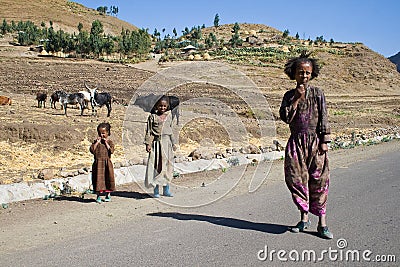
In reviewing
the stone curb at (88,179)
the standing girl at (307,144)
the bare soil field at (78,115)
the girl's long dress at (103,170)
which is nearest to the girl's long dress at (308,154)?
the standing girl at (307,144)

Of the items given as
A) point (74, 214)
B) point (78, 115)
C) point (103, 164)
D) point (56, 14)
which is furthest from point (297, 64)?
point (56, 14)

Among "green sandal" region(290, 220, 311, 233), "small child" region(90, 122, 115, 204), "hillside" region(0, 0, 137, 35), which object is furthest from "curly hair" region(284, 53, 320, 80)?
"hillside" region(0, 0, 137, 35)

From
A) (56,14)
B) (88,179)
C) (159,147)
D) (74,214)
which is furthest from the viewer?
(56,14)

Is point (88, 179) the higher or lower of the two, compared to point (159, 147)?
lower

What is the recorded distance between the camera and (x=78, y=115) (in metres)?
18.3

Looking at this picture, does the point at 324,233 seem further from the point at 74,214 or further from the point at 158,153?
the point at 74,214

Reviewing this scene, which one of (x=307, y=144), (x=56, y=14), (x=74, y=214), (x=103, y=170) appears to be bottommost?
(x=74, y=214)

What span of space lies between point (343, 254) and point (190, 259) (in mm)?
1584

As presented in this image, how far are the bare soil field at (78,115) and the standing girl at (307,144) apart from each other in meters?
5.59

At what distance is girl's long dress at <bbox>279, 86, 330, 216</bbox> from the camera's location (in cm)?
537

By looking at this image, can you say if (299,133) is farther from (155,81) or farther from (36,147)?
(155,81)

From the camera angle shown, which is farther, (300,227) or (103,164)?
(103,164)

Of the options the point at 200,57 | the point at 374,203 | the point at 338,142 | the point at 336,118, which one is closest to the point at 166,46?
the point at 200,57

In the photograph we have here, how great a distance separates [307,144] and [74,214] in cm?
339
